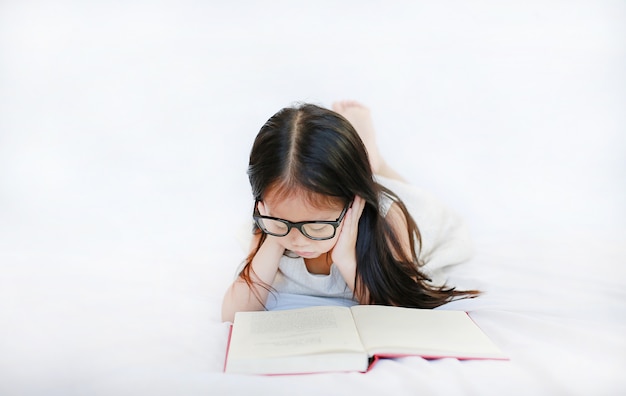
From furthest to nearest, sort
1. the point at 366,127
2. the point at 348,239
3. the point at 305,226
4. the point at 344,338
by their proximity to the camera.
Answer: the point at 366,127 < the point at 348,239 < the point at 305,226 < the point at 344,338

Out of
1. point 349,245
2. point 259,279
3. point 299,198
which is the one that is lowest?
point 259,279

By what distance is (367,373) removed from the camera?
1080mm

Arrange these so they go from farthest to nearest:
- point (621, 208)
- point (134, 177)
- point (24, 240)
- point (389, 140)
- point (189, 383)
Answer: point (389, 140)
point (134, 177)
point (621, 208)
point (24, 240)
point (189, 383)

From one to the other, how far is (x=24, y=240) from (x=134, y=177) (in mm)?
398

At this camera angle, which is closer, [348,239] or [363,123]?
[348,239]

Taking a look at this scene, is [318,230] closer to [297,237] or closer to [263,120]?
[297,237]

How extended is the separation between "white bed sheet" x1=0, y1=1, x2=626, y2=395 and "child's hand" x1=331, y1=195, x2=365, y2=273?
30 centimetres

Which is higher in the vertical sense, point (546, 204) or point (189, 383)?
point (546, 204)

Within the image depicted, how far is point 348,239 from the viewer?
4.44ft

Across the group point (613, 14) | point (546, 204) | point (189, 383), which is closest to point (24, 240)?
point (189, 383)

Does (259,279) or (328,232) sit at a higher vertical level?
(328,232)

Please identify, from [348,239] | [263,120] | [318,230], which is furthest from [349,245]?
[263,120]

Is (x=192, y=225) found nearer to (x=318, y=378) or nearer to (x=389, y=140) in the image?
(x=389, y=140)

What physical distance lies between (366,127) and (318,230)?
73 cm
